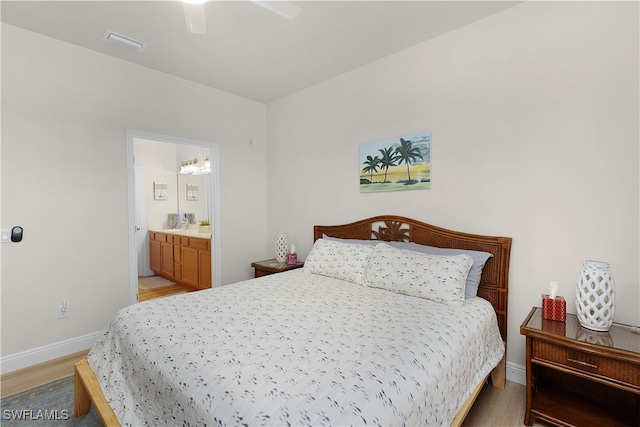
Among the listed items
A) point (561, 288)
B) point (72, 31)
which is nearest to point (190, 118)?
point (72, 31)

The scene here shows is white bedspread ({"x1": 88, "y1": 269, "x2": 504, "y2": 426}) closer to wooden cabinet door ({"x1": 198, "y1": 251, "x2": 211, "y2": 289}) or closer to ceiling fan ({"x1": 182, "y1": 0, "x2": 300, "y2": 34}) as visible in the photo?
ceiling fan ({"x1": 182, "y1": 0, "x2": 300, "y2": 34})

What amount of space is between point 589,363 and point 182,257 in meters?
4.55

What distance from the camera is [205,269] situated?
13.0 feet

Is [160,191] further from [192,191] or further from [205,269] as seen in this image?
[205,269]

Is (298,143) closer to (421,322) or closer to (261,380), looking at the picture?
(421,322)

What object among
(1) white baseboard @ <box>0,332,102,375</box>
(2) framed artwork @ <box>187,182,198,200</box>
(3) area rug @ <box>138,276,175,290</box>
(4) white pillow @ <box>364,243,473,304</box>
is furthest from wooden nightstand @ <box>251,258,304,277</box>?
(2) framed artwork @ <box>187,182,198,200</box>

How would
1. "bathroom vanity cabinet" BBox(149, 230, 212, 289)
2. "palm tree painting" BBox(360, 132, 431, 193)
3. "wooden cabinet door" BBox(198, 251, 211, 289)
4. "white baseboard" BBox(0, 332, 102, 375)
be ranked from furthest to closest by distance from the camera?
1. "bathroom vanity cabinet" BBox(149, 230, 212, 289)
2. "wooden cabinet door" BBox(198, 251, 211, 289)
3. "palm tree painting" BBox(360, 132, 431, 193)
4. "white baseboard" BBox(0, 332, 102, 375)

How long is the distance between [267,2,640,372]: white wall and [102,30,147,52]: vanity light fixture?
2.05m

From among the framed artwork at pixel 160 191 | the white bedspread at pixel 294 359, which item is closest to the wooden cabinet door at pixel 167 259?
the framed artwork at pixel 160 191

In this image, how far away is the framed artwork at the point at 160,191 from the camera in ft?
18.1

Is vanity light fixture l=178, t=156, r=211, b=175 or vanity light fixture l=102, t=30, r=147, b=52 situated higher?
vanity light fixture l=102, t=30, r=147, b=52

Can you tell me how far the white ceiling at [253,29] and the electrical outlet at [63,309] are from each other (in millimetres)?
2253

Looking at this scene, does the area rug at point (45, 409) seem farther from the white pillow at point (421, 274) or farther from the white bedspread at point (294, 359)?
the white pillow at point (421, 274)

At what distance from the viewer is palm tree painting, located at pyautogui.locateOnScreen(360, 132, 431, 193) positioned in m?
2.61
